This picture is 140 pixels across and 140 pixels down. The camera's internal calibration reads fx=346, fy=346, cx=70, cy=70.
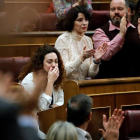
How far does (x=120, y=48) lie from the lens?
162 centimetres

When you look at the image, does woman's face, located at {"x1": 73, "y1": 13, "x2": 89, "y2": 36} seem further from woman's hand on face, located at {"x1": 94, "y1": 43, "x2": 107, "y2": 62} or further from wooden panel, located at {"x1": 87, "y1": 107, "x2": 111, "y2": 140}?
wooden panel, located at {"x1": 87, "y1": 107, "x2": 111, "y2": 140}

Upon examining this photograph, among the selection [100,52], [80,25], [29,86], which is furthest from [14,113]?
[80,25]

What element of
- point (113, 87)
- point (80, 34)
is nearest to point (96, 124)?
point (113, 87)

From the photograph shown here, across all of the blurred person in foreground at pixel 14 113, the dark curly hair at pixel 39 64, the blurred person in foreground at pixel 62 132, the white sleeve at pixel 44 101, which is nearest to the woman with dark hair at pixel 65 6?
the dark curly hair at pixel 39 64

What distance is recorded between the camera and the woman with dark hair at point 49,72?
1230 mm

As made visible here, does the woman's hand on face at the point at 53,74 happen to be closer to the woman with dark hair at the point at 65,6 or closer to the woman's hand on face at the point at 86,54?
the woman's hand on face at the point at 86,54

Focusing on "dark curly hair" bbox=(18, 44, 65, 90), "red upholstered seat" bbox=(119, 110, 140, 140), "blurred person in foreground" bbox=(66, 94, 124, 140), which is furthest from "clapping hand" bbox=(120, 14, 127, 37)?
"blurred person in foreground" bbox=(66, 94, 124, 140)

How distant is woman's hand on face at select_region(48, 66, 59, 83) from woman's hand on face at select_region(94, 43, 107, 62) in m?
0.28

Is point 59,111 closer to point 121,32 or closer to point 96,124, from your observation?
point 96,124

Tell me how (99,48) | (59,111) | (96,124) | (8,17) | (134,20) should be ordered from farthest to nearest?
(134,20) < (99,48) < (96,124) < (59,111) < (8,17)

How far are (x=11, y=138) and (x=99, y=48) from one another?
1.36 m

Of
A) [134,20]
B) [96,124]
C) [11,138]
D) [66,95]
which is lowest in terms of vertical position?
[96,124]

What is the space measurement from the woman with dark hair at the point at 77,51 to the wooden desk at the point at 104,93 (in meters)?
0.13

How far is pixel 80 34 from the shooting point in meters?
1.63
